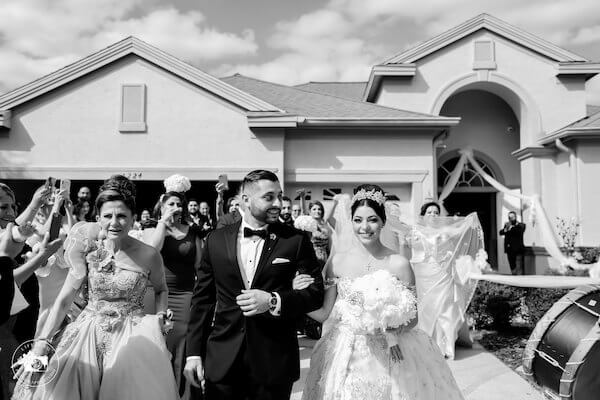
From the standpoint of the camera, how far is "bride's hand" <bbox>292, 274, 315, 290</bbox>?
2.94 metres

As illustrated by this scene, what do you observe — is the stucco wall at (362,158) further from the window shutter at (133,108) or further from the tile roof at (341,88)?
the tile roof at (341,88)

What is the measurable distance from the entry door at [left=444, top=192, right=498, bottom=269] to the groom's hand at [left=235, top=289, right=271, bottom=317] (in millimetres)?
18309

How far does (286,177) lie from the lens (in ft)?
47.9

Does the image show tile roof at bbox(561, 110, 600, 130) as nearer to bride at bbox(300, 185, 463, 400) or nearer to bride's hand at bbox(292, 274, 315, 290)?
bride at bbox(300, 185, 463, 400)

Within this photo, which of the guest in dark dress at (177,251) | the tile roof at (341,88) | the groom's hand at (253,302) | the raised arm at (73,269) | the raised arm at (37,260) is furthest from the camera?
the tile roof at (341,88)

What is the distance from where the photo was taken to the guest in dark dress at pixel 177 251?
4.88m

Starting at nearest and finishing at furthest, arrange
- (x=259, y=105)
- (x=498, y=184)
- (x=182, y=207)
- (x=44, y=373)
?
(x=44, y=373), (x=182, y=207), (x=259, y=105), (x=498, y=184)

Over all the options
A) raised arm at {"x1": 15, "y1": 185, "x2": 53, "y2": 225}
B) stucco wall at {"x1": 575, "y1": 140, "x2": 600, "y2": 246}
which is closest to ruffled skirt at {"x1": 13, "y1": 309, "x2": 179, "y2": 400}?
raised arm at {"x1": 15, "y1": 185, "x2": 53, "y2": 225}

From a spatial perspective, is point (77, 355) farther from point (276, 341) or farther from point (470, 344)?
point (470, 344)

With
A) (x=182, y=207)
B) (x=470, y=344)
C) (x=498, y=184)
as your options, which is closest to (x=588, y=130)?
(x=498, y=184)

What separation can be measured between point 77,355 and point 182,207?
222 centimetres

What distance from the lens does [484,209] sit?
22266mm

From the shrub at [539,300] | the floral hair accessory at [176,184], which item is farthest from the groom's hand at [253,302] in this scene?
the shrub at [539,300]

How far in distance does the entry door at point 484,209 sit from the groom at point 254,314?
59.1 ft
